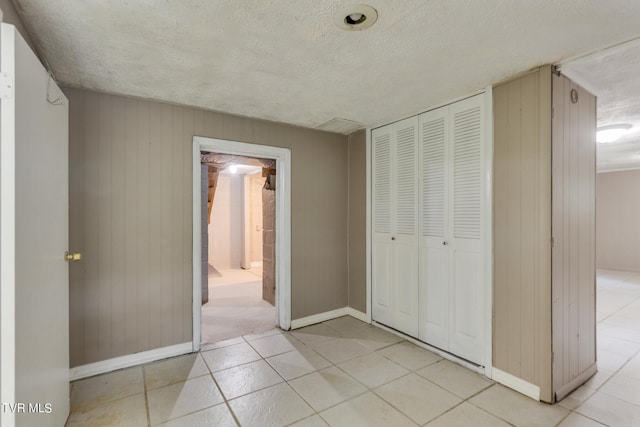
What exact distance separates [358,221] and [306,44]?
224 centimetres

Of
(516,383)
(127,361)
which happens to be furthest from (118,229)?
(516,383)

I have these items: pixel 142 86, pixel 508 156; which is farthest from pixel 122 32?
pixel 508 156

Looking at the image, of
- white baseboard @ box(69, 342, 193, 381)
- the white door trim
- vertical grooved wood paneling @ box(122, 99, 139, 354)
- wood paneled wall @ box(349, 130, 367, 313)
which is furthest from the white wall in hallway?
vertical grooved wood paneling @ box(122, 99, 139, 354)

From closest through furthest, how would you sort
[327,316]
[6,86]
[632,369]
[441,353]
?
1. [6,86]
2. [632,369]
3. [441,353]
4. [327,316]

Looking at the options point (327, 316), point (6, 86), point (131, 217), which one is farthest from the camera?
point (327, 316)

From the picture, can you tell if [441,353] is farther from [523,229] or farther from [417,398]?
[523,229]

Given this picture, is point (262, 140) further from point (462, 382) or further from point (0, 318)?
point (462, 382)

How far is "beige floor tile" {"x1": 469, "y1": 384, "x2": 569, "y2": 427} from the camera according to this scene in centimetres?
186

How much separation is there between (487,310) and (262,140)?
2.53 meters

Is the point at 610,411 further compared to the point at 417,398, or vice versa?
the point at 417,398

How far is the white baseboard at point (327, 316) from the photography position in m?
3.42

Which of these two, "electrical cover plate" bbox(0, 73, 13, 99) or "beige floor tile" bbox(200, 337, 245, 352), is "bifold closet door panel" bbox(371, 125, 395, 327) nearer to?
"beige floor tile" bbox(200, 337, 245, 352)

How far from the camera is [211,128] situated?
2.92 m

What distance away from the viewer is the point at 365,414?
1.94 meters
